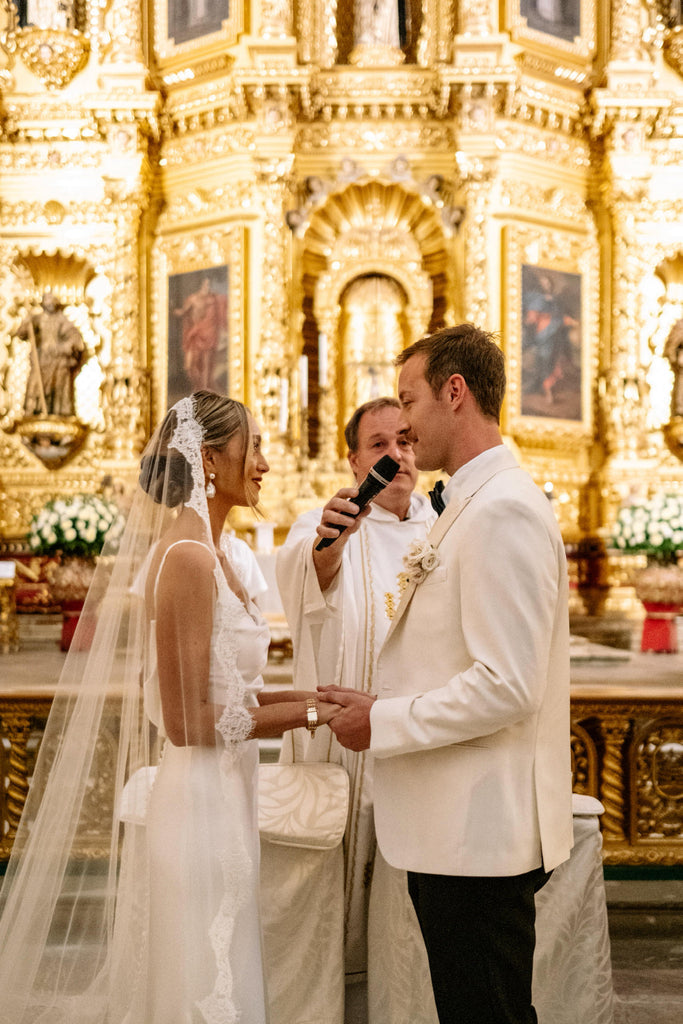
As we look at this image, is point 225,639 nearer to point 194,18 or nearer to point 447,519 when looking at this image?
point 447,519

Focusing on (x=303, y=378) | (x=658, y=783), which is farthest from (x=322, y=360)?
(x=658, y=783)

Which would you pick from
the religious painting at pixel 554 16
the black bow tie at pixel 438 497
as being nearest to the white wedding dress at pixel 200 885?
the black bow tie at pixel 438 497

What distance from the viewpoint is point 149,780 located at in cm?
248

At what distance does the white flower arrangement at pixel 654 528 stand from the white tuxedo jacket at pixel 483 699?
5.14 m

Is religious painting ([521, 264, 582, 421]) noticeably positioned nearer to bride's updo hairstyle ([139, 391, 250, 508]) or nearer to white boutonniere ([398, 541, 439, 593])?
bride's updo hairstyle ([139, 391, 250, 508])

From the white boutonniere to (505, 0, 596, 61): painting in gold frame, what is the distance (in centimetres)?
893

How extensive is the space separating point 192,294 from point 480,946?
347 inches

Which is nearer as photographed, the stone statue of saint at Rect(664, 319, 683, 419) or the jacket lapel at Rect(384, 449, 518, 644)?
the jacket lapel at Rect(384, 449, 518, 644)

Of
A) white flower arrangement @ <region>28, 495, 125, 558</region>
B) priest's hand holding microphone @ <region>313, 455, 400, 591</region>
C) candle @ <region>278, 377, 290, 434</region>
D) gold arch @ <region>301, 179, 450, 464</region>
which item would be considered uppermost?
gold arch @ <region>301, 179, 450, 464</region>

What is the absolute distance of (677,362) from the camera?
1027 centimetres

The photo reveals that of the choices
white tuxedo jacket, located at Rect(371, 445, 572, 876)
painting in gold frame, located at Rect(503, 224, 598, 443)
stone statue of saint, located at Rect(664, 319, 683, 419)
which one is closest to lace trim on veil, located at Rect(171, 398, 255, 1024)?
white tuxedo jacket, located at Rect(371, 445, 572, 876)

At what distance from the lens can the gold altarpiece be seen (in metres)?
9.66

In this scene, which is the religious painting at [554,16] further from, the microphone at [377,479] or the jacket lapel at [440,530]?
the jacket lapel at [440,530]

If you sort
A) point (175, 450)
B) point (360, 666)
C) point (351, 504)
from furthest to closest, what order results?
1. point (360, 666)
2. point (351, 504)
3. point (175, 450)
